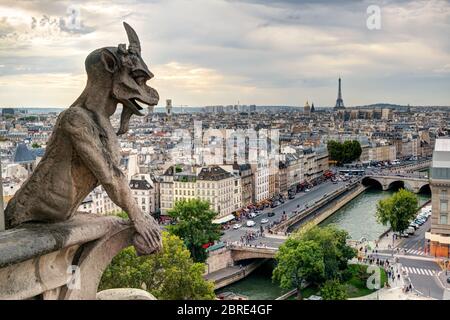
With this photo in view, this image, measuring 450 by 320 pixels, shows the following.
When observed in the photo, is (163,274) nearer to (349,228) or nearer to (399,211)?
(399,211)

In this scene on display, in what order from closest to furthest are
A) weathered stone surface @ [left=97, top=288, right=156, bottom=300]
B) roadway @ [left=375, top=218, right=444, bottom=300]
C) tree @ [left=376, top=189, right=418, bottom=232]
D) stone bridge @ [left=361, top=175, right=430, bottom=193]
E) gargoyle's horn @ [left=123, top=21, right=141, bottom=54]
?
gargoyle's horn @ [left=123, top=21, right=141, bottom=54] → weathered stone surface @ [left=97, top=288, right=156, bottom=300] → roadway @ [left=375, top=218, right=444, bottom=300] → tree @ [left=376, top=189, right=418, bottom=232] → stone bridge @ [left=361, top=175, right=430, bottom=193]

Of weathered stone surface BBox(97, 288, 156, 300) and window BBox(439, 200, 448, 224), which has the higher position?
weathered stone surface BBox(97, 288, 156, 300)

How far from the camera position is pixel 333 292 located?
470 inches

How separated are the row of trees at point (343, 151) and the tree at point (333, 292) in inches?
1103

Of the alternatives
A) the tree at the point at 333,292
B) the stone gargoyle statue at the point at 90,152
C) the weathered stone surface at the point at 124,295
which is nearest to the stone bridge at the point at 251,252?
the tree at the point at 333,292

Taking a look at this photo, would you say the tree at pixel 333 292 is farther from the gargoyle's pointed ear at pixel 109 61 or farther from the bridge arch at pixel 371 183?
the bridge arch at pixel 371 183

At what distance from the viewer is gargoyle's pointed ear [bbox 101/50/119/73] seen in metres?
1.85

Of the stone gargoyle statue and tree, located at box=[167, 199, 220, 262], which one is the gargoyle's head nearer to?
the stone gargoyle statue

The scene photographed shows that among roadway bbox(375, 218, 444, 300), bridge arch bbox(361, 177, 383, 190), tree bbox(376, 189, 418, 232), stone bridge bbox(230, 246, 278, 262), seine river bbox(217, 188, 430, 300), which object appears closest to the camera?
roadway bbox(375, 218, 444, 300)

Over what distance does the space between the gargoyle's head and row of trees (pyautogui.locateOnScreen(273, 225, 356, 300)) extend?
35.0ft

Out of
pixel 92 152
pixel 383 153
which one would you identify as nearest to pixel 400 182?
pixel 383 153

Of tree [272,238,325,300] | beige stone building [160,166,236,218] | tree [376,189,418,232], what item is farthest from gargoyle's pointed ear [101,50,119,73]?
beige stone building [160,166,236,218]

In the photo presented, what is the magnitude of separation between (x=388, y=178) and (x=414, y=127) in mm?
17466

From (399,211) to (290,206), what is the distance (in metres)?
6.75
